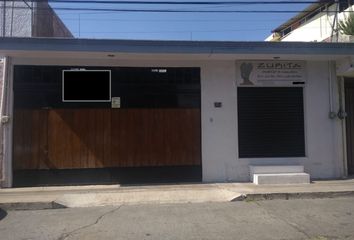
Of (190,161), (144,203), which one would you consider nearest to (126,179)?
(190,161)

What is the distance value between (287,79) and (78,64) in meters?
6.36

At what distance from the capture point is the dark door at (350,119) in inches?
593

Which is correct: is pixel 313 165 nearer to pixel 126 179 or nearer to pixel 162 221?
pixel 126 179

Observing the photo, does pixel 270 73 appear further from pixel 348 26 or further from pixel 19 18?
pixel 348 26

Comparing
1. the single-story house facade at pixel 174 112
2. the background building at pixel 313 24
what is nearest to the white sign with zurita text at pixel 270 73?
the single-story house facade at pixel 174 112

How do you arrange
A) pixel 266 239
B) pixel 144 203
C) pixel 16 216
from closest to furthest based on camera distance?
pixel 266 239 → pixel 16 216 → pixel 144 203

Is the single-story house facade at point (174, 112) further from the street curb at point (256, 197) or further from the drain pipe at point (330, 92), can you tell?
the street curb at point (256, 197)

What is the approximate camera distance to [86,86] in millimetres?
13961

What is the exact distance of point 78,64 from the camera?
13820 mm

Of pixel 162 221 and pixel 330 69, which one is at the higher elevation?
pixel 330 69

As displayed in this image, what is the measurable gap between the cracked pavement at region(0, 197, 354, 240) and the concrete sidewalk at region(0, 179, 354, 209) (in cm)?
33

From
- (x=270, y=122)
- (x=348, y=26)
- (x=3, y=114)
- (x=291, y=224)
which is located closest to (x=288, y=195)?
(x=291, y=224)

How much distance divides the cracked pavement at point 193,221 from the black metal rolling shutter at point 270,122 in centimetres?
342

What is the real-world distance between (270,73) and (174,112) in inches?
127
